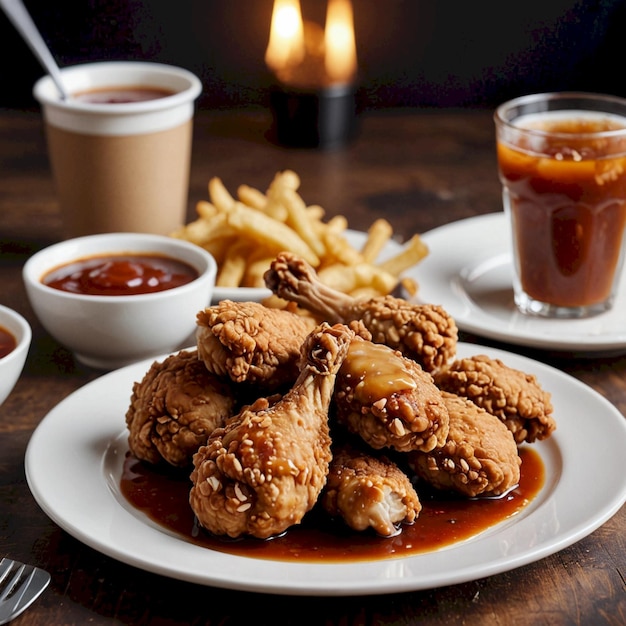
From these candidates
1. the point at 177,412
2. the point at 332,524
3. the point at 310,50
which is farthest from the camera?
the point at 310,50

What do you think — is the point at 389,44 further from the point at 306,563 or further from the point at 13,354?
the point at 306,563

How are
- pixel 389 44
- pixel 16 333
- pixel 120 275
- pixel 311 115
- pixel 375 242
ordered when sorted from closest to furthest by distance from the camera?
1. pixel 16 333
2. pixel 120 275
3. pixel 375 242
4. pixel 311 115
5. pixel 389 44

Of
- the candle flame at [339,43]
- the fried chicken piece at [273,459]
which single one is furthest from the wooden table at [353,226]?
the candle flame at [339,43]

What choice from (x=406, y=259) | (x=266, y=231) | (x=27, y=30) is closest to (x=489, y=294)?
(x=406, y=259)

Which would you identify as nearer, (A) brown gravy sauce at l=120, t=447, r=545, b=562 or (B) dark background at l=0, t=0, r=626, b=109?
(A) brown gravy sauce at l=120, t=447, r=545, b=562

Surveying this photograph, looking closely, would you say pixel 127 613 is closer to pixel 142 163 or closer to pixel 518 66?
pixel 142 163

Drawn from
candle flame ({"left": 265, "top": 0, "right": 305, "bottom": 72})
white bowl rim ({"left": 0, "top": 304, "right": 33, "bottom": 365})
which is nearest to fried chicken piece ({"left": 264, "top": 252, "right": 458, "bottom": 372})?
white bowl rim ({"left": 0, "top": 304, "right": 33, "bottom": 365})

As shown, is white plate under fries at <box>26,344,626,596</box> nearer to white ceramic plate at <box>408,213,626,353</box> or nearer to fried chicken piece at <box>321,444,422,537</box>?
fried chicken piece at <box>321,444,422,537</box>
